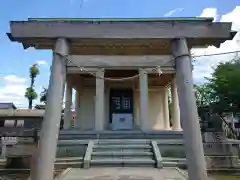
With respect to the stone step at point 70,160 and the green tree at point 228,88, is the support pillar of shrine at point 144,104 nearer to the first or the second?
the stone step at point 70,160

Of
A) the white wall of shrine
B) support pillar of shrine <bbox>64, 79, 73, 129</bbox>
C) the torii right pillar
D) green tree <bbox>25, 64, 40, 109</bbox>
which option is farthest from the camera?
green tree <bbox>25, 64, 40, 109</bbox>

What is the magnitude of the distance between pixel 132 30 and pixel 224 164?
6602 millimetres

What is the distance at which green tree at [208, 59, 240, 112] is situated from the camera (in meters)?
22.7

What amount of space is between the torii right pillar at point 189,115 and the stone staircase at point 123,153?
4.27m

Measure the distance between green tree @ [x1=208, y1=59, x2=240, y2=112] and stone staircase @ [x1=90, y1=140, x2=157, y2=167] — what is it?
15808mm

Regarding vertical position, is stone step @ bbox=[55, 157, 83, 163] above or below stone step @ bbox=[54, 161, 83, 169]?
above

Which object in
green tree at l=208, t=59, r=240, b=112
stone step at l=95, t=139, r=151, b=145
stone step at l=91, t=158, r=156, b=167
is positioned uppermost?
green tree at l=208, t=59, r=240, b=112

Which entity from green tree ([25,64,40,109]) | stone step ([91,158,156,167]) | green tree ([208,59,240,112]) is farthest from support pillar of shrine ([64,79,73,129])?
green tree ([25,64,40,109])

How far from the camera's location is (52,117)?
4320 millimetres

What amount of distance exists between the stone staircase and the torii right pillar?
4.27 m

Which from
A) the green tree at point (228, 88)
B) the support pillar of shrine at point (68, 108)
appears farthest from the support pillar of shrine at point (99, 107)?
the green tree at point (228, 88)

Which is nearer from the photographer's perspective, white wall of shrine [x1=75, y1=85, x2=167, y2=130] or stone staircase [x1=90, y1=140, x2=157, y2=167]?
stone staircase [x1=90, y1=140, x2=157, y2=167]

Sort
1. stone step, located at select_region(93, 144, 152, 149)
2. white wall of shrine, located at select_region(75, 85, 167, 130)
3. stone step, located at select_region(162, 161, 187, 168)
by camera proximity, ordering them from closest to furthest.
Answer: stone step, located at select_region(162, 161, 187, 168)
stone step, located at select_region(93, 144, 152, 149)
white wall of shrine, located at select_region(75, 85, 167, 130)

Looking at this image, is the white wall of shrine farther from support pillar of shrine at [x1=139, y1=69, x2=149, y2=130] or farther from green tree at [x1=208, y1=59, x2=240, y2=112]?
green tree at [x1=208, y1=59, x2=240, y2=112]
